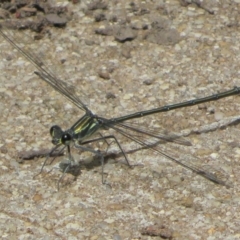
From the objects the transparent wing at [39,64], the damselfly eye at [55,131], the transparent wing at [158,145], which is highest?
the damselfly eye at [55,131]

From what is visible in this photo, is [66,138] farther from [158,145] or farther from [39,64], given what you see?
[39,64]

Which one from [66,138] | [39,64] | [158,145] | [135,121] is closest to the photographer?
[66,138]

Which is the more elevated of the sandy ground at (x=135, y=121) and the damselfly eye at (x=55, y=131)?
the damselfly eye at (x=55, y=131)

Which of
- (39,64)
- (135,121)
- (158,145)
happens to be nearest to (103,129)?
(135,121)

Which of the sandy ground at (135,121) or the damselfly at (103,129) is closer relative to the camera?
the sandy ground at (135,121)

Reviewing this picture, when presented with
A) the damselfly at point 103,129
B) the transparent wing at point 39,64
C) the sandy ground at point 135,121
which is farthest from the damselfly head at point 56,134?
the transparent wing at point 39,64

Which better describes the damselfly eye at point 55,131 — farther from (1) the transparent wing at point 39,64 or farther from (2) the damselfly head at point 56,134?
(1) the transparent wing at point 39,64

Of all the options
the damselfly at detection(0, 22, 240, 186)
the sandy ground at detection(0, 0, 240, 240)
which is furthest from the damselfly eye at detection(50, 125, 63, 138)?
the sandy ground at detection(0, 0, 240, 240)

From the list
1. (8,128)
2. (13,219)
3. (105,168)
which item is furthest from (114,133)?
(13,219)

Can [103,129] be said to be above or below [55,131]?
below
